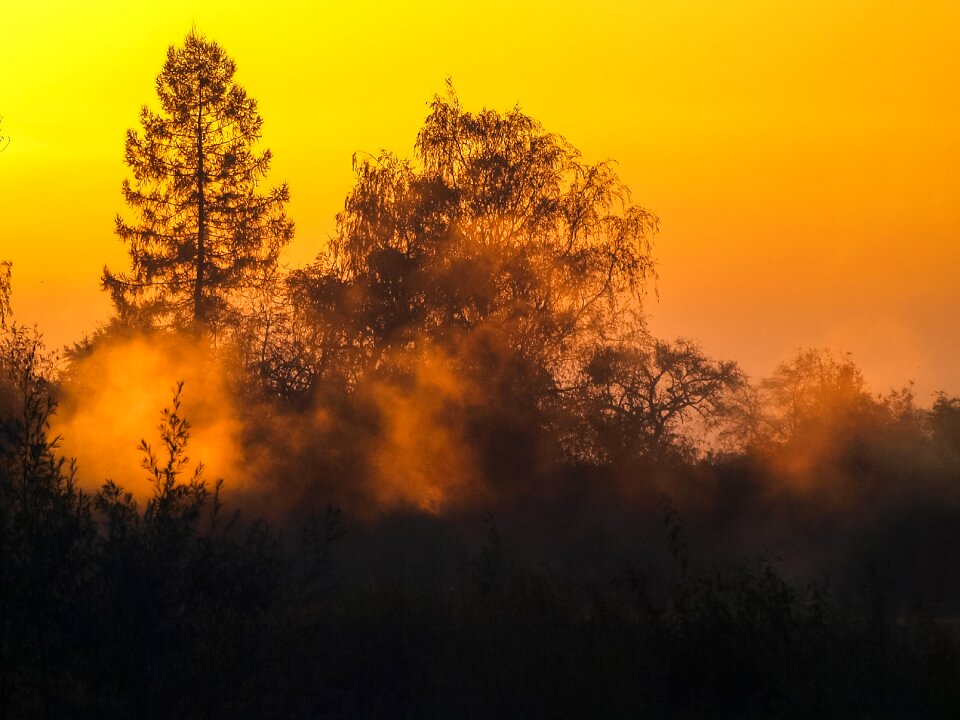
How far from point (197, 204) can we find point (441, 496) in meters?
14.5

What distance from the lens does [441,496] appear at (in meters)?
27.7

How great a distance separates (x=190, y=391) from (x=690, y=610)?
17300mm

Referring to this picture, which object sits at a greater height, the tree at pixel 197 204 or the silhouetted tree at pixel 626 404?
the tree at pixel 197 204

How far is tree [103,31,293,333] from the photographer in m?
36.6

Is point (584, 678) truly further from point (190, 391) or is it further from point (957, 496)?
point (190, 391)

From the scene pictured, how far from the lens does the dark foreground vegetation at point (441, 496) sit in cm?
1145

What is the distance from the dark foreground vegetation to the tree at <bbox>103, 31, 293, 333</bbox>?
0.09 m

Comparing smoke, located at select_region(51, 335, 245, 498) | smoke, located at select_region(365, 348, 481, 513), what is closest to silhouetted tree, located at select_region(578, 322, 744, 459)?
smoke, located at select_region(365, 348, 481, 513)

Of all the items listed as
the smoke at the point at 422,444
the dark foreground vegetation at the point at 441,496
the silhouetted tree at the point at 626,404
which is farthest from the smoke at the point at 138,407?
the silhouetted tree at the point at 626,404

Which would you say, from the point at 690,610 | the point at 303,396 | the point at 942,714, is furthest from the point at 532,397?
the point at 942,714

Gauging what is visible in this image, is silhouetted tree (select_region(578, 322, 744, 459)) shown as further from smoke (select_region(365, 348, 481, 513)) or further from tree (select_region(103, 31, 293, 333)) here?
tree (select_region(103, 31, 293, 333))

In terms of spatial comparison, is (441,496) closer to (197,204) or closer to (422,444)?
(422,444)

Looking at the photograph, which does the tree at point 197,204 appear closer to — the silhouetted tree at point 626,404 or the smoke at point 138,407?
the smoke at point 138,407

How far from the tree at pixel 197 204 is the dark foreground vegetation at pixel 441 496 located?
0.30ft
